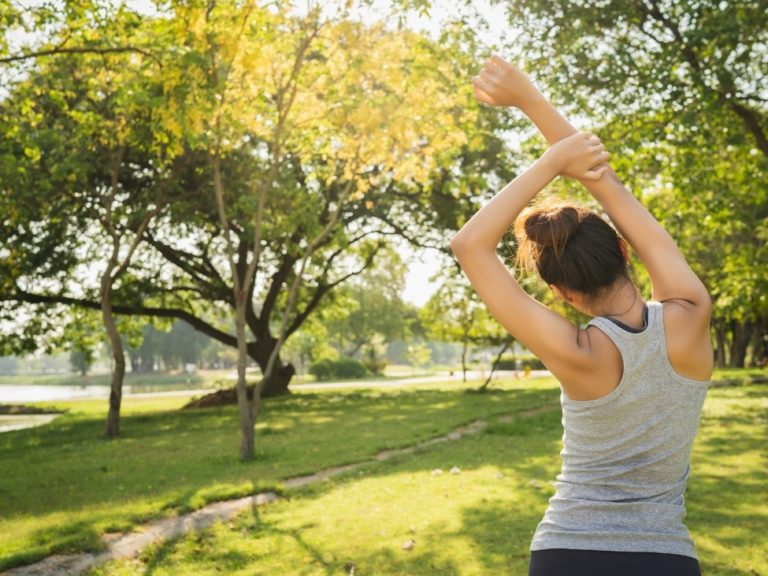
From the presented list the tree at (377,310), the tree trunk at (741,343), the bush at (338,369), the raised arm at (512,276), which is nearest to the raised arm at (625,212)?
the raised arm at (512,276)

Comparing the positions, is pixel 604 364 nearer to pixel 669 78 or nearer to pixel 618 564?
pixel 618 564

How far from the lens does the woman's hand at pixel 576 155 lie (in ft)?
6.79

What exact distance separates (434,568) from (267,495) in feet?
12.8

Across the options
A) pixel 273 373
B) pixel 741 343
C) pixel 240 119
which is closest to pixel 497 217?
pixel 240 119

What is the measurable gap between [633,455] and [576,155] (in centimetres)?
84

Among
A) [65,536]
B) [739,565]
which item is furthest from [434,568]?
[65,536]

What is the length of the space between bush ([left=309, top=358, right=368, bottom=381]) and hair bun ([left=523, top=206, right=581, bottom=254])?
5310cm

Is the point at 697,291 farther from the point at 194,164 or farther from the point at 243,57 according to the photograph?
the point at 194,164

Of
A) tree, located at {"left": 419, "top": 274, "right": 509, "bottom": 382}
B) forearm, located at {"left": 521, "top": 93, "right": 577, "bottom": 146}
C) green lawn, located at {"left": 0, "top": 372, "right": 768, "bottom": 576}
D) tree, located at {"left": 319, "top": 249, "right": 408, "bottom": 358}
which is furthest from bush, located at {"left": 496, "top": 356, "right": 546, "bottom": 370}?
forearm, located at {"left": 521, "top": 93, "right": 577, "bottom": 146}

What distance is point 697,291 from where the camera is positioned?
210 cm

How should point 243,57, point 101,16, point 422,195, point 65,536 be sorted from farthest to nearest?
point 422,195 < point 243,57 < point 101,16 < point 65,536

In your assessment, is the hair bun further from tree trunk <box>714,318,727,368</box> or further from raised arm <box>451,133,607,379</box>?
tree trunk <box>714,318,727,368</box>

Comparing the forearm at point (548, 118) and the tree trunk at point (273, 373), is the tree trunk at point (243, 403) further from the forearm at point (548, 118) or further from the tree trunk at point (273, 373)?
the tree trunk at point (273, 373)

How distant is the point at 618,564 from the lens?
6.50ft
